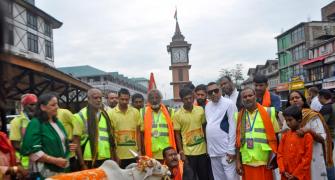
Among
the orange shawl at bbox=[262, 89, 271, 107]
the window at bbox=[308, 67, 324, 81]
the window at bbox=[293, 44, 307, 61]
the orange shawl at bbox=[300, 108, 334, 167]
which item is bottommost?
the orange shawl at bbox=[300, 108, 334, 167]

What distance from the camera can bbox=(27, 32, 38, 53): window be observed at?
30.0 m

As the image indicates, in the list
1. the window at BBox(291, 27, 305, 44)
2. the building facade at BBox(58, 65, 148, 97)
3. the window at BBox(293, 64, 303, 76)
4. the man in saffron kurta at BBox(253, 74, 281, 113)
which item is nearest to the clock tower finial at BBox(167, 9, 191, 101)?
the window at BBox(293, 64, 303, 76)

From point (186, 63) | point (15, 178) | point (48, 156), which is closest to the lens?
point (15, 178)

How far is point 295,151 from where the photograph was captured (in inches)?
177

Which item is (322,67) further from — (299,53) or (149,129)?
(149,129)

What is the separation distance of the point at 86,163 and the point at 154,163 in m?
1.50

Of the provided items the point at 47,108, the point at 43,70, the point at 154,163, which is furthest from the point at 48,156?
the point at 43,70

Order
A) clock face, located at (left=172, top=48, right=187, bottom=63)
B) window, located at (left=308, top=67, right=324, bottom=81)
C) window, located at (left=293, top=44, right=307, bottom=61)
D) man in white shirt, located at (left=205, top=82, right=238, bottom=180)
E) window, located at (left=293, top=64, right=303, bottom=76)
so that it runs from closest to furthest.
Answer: man in white shirt, located at (left=205, top=82, right=238, bottom=180), clock face, located at (left=172, top=48, right=187, bottom=63), window, located at (left=308, top=67, right=324, bottom=81), window, located at (left=293, top=64, right=303, bottom=76), window, located at (left=293, top=44, right=307, bottom=61)

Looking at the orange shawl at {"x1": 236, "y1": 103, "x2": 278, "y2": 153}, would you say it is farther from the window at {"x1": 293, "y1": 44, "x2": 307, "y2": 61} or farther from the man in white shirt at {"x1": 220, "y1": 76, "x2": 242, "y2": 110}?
the window at {"x1": 293, "y1": 44, "x2": 307, "y2": 61}

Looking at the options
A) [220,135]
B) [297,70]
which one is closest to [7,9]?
[220,135]

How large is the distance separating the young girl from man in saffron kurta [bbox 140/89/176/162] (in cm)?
170

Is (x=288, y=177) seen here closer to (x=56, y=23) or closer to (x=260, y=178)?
(x=260, y=178)

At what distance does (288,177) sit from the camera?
181 inches

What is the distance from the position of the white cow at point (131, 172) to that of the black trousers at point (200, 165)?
1485 millimetres
